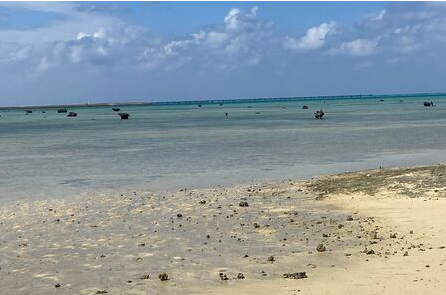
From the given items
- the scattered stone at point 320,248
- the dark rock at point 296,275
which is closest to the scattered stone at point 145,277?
the dark rock at point 296,275

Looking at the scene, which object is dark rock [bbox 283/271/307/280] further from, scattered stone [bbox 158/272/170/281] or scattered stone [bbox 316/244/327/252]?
scattered stone [bbox 158/272/170/281]

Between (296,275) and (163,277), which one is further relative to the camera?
(163,277)

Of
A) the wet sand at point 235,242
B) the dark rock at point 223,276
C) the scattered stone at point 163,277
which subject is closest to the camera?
the wet sand at point 235,242

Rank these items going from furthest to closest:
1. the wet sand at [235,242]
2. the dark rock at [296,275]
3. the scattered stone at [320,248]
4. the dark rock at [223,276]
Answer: the scattered stone at [320,248] < the dark rock at [223,276] < the dark rock at [296,275] < the wet sand at [235,242]

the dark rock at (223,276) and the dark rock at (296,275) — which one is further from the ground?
the dark rock at (296,275)

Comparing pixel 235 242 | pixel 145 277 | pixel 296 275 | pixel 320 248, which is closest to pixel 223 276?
pixel 296 275

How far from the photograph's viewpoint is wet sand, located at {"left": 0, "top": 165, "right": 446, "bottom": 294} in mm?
12125

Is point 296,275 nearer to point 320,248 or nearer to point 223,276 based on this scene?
point 223,276

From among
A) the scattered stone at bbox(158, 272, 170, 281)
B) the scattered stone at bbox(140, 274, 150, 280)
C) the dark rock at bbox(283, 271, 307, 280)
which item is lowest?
the scattered stone at bbox(140, 274, 150, 280)

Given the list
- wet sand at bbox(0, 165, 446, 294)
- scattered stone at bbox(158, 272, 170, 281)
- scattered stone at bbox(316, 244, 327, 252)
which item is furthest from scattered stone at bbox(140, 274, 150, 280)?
scattered stone at bbox(316, 244, 327, 252)

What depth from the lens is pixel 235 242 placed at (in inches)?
622

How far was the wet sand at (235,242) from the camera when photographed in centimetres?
1212

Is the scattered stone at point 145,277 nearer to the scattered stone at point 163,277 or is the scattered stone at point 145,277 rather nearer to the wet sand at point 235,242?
the wet sand at point 235,242

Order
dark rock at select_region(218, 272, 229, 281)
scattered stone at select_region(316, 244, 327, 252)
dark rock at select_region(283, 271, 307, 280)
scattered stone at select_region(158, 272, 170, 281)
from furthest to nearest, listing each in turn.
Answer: scattered stone at select_region(316, 244, 327, 252)
scattered stone at select_region(158, 272, 170, 281)
dark rock at select_region(218, 272, 229, 281)
dark rock at select_region(283, 271, 307, 280)
